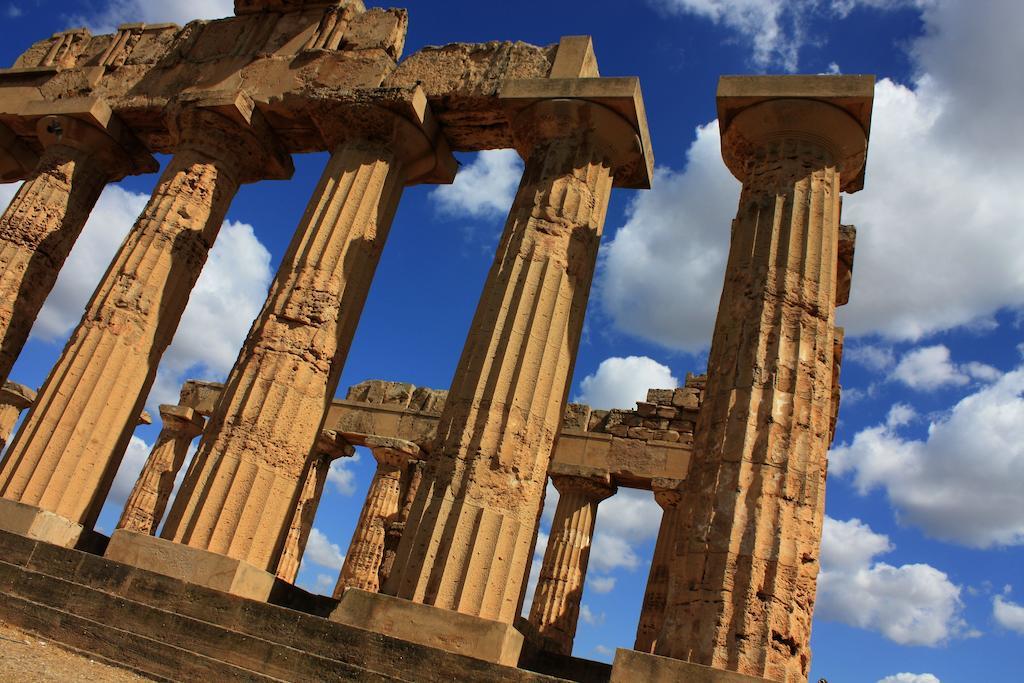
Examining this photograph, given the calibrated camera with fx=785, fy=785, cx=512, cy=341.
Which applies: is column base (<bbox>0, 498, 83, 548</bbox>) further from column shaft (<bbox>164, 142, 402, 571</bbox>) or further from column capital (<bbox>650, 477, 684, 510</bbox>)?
column capital (<bbox>650, 477, 684, 510</bbox>)

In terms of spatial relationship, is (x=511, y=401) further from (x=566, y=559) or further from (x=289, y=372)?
(x=566, y=559)

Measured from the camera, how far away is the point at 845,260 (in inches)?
456

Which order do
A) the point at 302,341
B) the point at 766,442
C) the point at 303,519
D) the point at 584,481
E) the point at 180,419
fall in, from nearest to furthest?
the point at 766,442, the point at 302,341, the point at 584,481, the point at 303,519, the point at 180,419

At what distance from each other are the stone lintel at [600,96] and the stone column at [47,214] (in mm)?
7531

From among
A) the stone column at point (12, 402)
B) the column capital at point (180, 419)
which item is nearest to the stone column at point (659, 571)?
the column capital at point (180, 419)

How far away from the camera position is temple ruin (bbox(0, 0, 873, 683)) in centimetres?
692

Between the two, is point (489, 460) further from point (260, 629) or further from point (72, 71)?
point (72, 71)

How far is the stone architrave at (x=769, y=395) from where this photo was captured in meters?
6.67

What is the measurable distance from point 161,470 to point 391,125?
13.5m

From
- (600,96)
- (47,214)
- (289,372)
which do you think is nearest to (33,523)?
(289,372)

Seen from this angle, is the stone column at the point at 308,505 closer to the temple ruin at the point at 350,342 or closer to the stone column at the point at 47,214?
the temple ruin at the point at 350,342

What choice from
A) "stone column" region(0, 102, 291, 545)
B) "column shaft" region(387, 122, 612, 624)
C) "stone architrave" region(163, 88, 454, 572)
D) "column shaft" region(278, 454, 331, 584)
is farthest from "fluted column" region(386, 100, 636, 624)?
"column shaft" region(278, 454, 331, 584)

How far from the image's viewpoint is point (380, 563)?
59.2ft

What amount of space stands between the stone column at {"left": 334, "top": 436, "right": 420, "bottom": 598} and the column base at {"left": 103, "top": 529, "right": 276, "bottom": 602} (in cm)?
963
